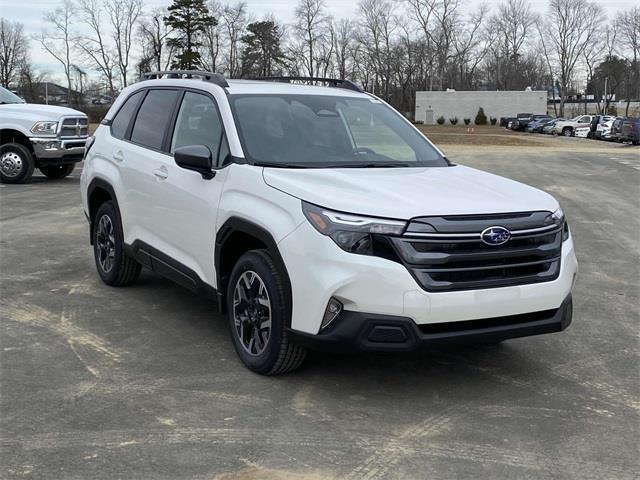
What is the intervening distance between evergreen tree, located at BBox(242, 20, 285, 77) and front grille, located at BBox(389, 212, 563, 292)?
8589 cm

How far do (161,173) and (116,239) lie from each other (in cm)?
122

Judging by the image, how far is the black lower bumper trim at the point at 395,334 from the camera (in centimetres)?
372

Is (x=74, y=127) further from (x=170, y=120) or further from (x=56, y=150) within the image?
(x=170, y=120)

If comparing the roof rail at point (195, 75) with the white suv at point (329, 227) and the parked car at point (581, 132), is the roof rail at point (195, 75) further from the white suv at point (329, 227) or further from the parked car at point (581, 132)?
the parked car at point (581, 132)

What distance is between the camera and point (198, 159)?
4582 millimetres

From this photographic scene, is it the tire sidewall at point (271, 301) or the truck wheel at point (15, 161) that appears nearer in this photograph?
the tire sidewall at point (271, 301)

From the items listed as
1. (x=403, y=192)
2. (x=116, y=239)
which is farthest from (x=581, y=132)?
(x=403, y=192)

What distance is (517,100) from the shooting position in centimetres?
8269

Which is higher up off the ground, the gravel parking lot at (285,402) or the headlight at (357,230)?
the headlight at (357,230)

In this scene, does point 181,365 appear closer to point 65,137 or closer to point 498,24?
point 65,137

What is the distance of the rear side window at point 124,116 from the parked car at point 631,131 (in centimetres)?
3494

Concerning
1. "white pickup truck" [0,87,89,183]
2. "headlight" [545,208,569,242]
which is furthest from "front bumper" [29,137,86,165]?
"headlight" [545,208,569,242]

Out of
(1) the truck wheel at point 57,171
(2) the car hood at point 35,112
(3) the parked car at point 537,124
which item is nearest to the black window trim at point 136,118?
(2) the car hood at point 35,112

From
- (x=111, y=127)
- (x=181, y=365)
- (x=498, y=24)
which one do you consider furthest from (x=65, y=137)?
(x=498, y=24)
